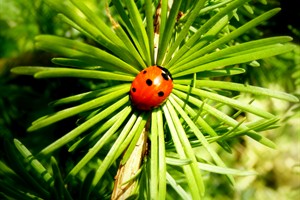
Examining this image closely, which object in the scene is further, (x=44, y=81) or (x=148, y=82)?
(x=44, y=81)

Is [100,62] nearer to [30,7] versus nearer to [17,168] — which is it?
[17,168]

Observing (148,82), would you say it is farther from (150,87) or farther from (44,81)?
(44,81)

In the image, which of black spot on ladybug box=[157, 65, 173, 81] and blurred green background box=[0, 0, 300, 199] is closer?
black spot on ladybug box=[157, 65, 173, 81]

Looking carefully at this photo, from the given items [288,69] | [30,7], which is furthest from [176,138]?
[30,7]

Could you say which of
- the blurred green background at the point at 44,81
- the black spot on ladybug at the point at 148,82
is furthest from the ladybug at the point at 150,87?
the blurred green background at the point at 44,81

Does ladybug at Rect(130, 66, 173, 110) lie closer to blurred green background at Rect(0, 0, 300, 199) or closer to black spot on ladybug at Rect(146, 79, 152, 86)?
black spot on ladybug at Rect(146, 79, 152, 86)

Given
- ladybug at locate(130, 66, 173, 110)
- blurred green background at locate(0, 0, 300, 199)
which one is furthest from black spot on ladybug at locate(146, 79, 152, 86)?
blurred green background at locate(0, 0, 300, 199)

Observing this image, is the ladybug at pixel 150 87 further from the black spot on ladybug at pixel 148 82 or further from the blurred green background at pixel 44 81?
the blurred green background at pixel 44 81

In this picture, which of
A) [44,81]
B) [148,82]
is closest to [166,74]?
[148,82]
